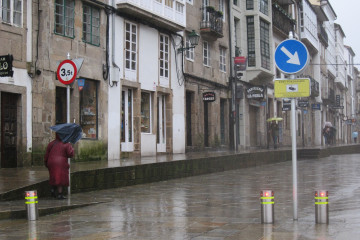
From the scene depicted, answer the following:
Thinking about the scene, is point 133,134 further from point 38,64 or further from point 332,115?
point 332,115

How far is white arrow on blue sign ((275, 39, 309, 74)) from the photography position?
9.05m

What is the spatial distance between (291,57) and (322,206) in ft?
8.13

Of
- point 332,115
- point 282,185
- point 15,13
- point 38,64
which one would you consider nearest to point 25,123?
point 38,64

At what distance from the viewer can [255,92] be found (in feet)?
106

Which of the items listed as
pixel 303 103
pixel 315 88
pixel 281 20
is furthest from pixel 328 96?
pixel 281 20

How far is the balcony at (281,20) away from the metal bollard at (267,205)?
30.8m

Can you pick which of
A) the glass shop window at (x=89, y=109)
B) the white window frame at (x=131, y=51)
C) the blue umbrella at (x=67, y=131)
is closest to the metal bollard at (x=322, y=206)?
the blue umbrella at (x=67, y=131)

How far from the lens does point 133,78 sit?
859 inches

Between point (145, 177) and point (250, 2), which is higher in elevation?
point (250, 2)

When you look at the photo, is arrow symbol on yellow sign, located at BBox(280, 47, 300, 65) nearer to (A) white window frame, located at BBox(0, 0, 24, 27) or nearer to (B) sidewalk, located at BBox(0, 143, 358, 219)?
(B) sidewalk, located at BBox(0, 143, 358, 219)

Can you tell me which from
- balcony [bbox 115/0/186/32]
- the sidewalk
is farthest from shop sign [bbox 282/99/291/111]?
balcony [bbox 115/0/186/32]

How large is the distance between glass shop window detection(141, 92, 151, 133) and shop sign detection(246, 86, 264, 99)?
1048cm

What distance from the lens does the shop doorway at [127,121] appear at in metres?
21.5

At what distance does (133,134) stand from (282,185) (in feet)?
26.5
